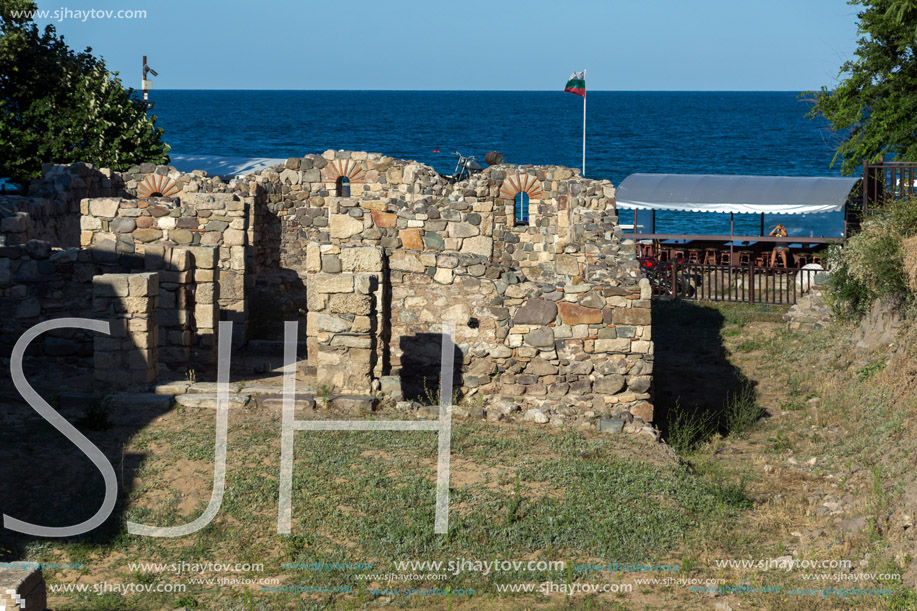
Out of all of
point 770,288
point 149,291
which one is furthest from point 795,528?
point 770,288

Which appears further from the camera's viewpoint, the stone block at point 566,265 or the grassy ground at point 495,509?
the stone block at point 566,265

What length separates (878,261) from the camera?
13172 millimetres

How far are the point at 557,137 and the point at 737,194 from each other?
255ft

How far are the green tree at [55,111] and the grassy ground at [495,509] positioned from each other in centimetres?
1419

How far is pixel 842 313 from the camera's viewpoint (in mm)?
15594

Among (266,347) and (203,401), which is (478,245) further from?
(203,401)

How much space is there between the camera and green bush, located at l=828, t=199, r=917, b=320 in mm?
12797

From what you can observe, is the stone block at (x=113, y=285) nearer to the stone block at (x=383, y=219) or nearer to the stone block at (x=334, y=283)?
the stone block at (x=334, y=283)

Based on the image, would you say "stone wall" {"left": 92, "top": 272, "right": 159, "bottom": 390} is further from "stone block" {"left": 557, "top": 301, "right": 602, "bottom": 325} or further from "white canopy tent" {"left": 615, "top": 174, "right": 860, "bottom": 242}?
"white canopy tent" {"left": 615, "top": 174, "right": 860, "bottom": 242}

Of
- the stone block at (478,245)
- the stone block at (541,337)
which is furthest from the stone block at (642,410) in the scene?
the stone block at (478,245)

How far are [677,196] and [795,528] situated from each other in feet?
60.5

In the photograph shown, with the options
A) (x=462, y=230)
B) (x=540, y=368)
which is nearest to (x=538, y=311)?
(x=540, y=368)

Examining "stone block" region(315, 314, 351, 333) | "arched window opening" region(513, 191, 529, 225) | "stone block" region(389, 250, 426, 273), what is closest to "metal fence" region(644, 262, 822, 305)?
"arched window opening" region(513, 191, 529, 225)

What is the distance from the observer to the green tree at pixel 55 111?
73.5ft
